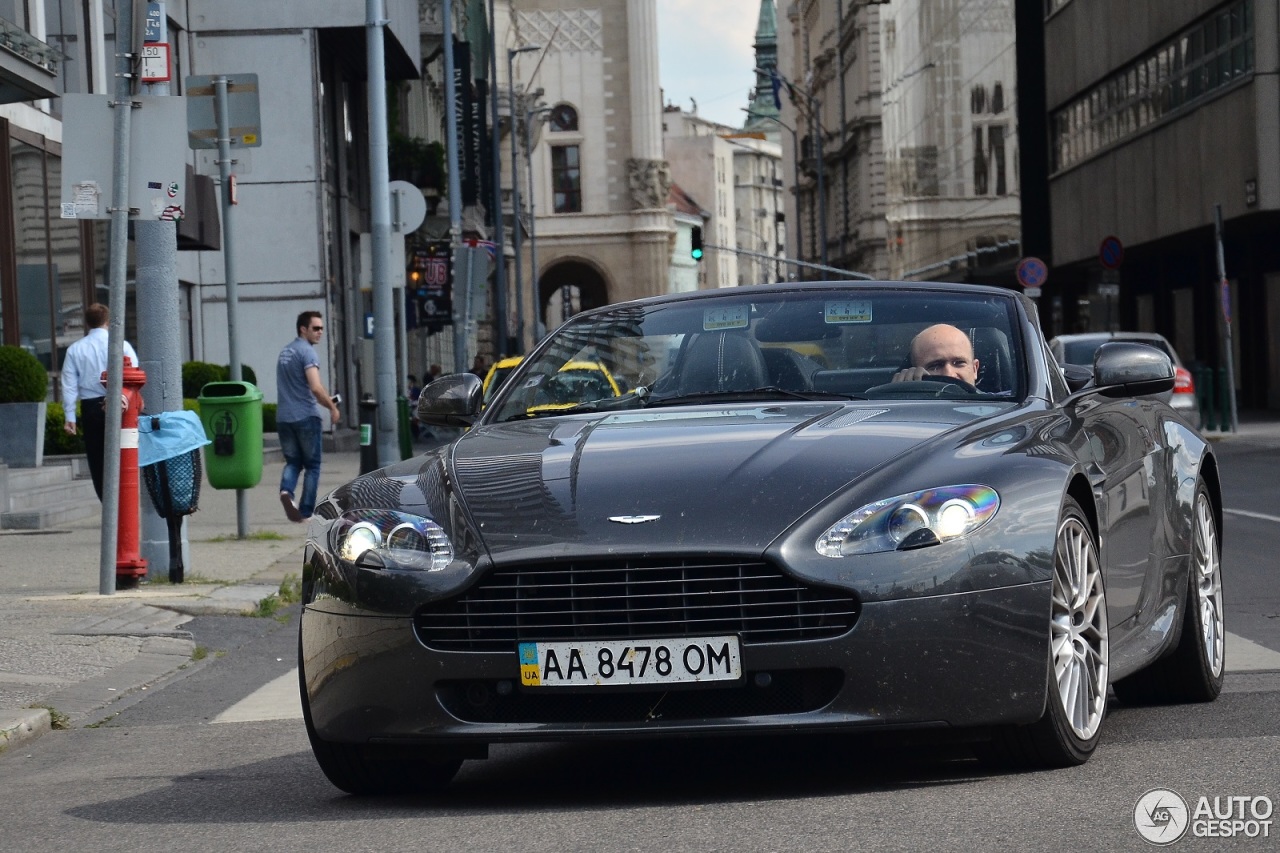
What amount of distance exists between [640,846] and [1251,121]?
3028 cm

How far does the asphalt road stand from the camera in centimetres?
460

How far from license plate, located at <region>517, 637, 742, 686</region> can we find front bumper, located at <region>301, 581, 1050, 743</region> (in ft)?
0.10

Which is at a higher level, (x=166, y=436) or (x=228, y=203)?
(x=228, y=203)

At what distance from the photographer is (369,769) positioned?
5430mm

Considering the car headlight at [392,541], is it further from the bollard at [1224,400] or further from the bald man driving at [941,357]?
the bollard at [1224,400]

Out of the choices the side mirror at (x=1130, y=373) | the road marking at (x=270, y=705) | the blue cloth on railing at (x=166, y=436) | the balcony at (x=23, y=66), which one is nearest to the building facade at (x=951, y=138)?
the balcony at (x=23, y=66)

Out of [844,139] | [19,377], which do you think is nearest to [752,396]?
[19,377]

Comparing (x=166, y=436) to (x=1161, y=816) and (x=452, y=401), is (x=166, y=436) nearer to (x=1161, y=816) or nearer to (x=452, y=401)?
(x=452, y=401)

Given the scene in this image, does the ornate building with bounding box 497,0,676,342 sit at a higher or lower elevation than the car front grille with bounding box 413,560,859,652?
higher

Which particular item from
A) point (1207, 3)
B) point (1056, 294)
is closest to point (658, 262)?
point (1056, 294)

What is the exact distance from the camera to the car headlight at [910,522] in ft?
16.1

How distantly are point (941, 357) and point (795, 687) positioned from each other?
66.2 inches

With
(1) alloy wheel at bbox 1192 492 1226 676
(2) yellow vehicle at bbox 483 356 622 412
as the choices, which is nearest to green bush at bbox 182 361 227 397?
(2) yellow vehicle at bbox 483 356 622 412

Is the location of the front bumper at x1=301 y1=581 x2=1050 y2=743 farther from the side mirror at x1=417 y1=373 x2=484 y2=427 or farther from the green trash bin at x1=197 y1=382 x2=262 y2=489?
the green trash bin at x1=197 y1=382 x2=262 y2=489
